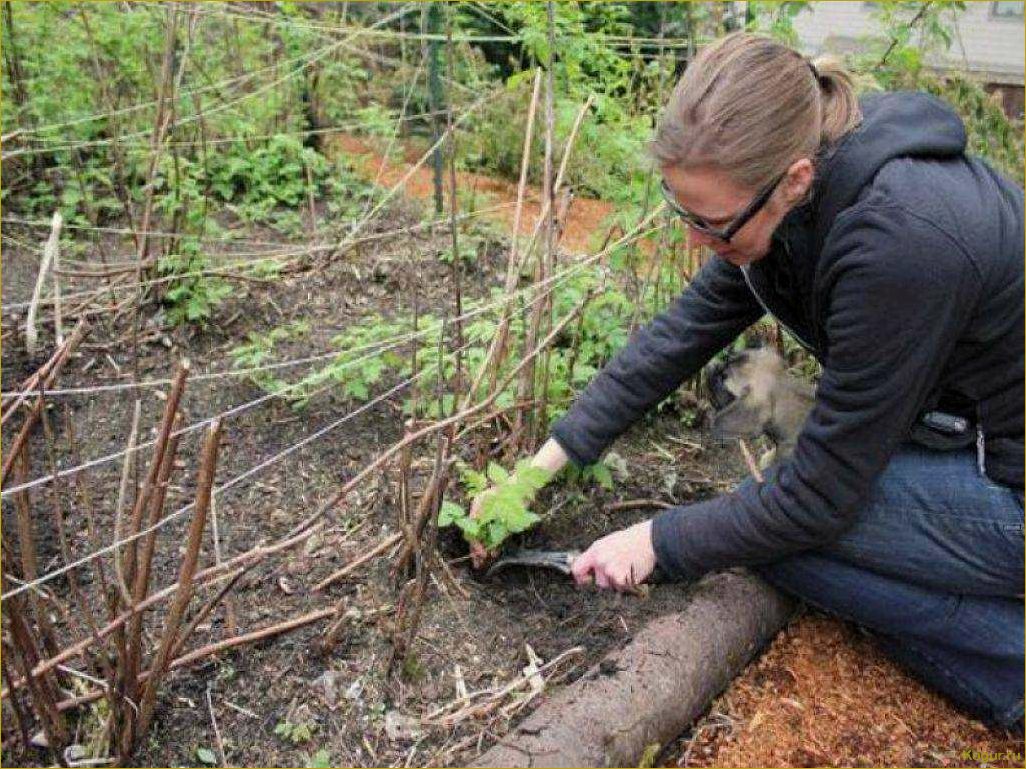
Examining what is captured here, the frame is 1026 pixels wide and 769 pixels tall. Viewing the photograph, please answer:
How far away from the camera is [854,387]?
1.72 meters

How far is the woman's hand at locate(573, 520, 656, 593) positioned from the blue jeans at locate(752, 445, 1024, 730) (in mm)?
414

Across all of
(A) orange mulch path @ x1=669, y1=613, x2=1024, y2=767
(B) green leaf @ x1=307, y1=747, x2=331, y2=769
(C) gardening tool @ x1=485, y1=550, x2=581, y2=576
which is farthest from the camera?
(C) gardening tool @ x1=485, y1=550, x2=581, y2=576

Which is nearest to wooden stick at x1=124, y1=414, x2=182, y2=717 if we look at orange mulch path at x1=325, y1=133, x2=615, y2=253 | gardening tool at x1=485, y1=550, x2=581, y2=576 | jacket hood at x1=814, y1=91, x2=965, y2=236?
gardening tool at x1=485, y1=550, x2=581, y2=576

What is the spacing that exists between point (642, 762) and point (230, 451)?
1527 mm

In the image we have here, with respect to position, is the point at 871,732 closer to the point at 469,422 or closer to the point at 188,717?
the point at 469,422

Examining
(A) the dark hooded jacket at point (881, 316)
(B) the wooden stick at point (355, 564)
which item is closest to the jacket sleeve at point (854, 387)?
(A) the dark hooded jacket at point (881, 316)

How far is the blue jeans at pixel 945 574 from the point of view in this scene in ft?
6.31

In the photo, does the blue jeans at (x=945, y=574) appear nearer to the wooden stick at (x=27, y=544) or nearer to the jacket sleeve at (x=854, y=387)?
the jacket sleeve at (x=854, y=387)

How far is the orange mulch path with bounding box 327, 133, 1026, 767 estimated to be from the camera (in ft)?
6.22

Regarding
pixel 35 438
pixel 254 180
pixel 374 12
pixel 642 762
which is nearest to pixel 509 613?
pixel 642 762

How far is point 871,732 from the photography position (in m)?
1.96

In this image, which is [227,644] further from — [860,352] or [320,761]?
[860,352]

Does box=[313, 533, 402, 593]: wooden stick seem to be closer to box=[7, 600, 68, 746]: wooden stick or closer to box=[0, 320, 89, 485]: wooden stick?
box=[7, 600, 68, 746]: wooden stick

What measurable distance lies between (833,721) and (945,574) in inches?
15.5
